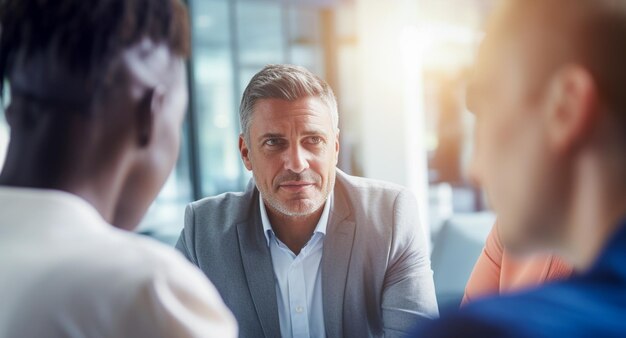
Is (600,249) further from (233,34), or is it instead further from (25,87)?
(233,34)

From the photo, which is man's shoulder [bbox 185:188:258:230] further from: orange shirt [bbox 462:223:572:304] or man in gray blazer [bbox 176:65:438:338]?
orange shirt [bbox 462:223:572:304]

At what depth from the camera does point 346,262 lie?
1.68 metres

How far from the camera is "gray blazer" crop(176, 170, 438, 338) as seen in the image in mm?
1636

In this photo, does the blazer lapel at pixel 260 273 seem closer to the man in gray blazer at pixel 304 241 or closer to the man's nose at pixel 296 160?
the man in gray blazer at pixel 304 241

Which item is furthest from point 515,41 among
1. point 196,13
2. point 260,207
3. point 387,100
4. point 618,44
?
point 196,13

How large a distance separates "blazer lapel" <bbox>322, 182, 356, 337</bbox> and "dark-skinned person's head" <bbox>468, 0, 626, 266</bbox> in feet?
3.84

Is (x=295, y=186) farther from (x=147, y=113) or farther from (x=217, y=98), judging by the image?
(x=217, y=98)

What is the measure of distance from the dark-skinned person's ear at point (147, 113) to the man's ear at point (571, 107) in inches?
15.4

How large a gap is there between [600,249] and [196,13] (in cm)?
626

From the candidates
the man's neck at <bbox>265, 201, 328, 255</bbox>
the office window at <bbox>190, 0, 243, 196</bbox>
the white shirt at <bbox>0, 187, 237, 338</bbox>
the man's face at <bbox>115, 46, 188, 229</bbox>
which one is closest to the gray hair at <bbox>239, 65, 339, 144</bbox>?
the man's neck at <bbox>265, 201, 328, 255</bbox>

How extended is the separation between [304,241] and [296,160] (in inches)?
10.6

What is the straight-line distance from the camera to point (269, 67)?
67.3 inches

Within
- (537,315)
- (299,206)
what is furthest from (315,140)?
(537,315)

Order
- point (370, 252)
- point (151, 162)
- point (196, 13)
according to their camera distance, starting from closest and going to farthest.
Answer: point (151, 162) < point (370, 252) < point (196, 13)
